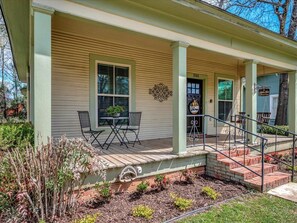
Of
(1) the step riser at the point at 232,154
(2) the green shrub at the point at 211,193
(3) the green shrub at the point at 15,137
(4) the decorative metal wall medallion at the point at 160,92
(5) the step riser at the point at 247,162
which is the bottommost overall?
(2) the green shrub at the point at 211,193

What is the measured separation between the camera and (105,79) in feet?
18.1

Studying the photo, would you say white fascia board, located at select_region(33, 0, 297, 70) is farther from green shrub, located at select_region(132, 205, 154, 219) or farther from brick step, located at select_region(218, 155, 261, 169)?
green shrub, located at select_region(132, 205, 154, 219)

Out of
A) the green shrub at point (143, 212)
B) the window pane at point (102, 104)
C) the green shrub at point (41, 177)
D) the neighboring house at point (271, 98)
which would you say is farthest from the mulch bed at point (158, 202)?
the neighboring house at point (271, 98)

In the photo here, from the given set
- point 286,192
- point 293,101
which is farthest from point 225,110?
point 286,192

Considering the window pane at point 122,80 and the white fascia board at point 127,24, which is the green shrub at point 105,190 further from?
the window pane at point 122,80

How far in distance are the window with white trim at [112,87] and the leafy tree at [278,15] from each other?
7869mm

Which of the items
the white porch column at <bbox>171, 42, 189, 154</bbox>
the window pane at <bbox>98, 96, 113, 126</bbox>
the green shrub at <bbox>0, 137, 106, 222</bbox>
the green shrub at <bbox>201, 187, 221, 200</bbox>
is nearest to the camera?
the green shrub at <bbox>0, 137, 106, 222</bbox>

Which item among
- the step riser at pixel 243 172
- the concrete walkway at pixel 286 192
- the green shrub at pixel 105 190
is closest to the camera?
the green shrub at pixel 105 190

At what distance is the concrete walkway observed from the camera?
3.57 meters

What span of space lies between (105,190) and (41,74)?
6.05 feet

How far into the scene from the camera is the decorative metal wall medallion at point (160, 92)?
21.0ft

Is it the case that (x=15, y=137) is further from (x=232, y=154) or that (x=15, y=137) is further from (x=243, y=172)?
(x=232, y=154)

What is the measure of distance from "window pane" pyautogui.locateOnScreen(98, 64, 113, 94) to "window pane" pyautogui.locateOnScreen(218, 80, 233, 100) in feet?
14.1

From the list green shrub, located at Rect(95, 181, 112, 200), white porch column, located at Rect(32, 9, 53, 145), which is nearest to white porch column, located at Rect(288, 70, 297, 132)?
green shrub, located at Rect(95, 181, 112, 200)
